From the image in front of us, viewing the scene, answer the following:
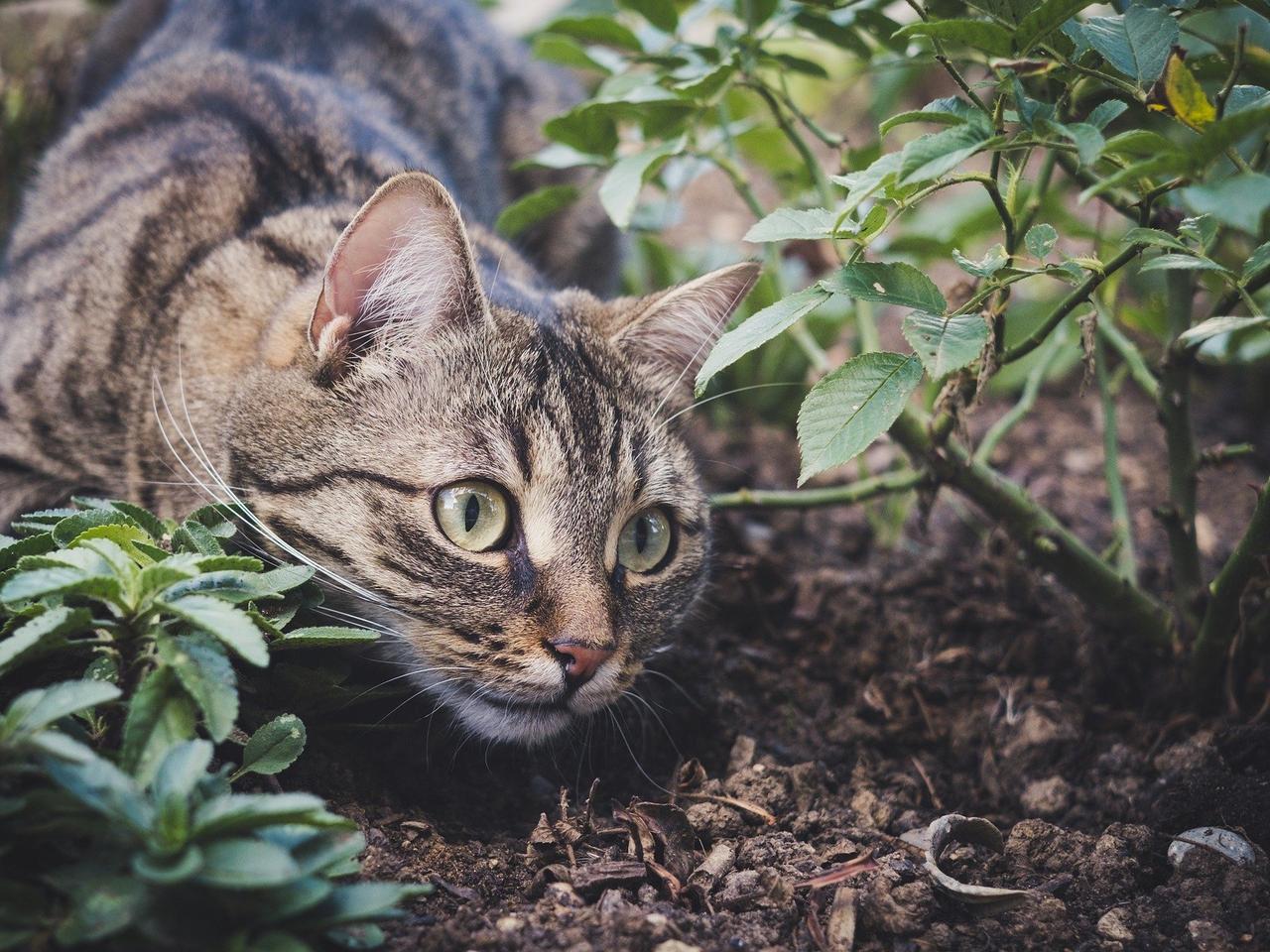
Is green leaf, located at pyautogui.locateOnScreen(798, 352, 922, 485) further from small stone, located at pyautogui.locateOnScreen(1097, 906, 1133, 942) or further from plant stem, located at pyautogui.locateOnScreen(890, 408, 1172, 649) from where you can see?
small stone, located at pyautogui.locateOnScreen(1097, 906, 1133, 942)

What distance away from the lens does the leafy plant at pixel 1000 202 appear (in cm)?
162

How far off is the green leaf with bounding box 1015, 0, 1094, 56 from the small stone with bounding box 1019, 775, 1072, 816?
4.88 feet

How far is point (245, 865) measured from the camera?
1312 millimetres

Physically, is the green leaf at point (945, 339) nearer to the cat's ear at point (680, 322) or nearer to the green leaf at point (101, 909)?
the cat's ear at point (680, 322)

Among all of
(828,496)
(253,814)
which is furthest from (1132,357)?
(253,814)

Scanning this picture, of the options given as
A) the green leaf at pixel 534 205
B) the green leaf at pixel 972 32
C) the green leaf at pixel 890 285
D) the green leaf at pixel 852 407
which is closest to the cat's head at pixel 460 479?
the green leaf at pixel 534 205

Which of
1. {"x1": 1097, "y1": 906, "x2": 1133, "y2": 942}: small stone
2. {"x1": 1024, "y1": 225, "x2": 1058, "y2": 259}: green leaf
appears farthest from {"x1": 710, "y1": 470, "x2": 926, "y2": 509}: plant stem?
{"x1": 1097, "y1": 906, "x2": 1133, "y2": 942}: small stone

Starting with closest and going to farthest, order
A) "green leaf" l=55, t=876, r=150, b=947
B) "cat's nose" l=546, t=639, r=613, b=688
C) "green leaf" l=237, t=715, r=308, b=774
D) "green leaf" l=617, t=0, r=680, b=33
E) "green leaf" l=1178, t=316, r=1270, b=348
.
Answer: "green leaf" l=55, t=876, r=150, b=947
"green leaf" l=1178, t=316, r=1270, b=348
"green leaf" l=237, t=715, r=308, b=774
"cat's nose" l=546, t=639, r=613, b=688
"green leaf" l=617, t=0, r=680, b=33

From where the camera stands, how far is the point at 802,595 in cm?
296

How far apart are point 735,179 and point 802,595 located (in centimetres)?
111

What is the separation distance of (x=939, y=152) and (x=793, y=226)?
0.92 feet

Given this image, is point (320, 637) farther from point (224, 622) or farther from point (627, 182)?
point (627, 182)

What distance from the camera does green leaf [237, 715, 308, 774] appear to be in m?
1.68

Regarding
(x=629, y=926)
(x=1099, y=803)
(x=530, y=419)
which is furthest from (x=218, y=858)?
(x=1099, y=803)
